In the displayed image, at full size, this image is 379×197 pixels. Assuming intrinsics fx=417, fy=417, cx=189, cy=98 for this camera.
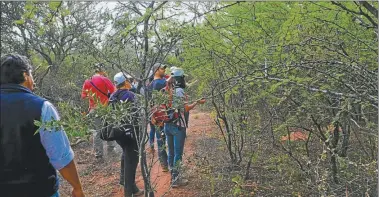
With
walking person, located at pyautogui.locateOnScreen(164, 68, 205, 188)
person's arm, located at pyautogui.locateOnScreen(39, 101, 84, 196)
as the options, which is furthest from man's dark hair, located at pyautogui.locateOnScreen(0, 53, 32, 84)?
walking person, located at pyautogui.locateOnScreen(164, 68, 205, 188)

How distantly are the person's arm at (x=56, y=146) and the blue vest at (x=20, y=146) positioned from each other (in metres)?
0.04

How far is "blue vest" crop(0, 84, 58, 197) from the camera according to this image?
2.41 m

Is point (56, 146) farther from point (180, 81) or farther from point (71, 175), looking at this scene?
point (180, 81)

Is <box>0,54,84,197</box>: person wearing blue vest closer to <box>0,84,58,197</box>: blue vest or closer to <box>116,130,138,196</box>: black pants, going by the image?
<box>0,84,58,197</box>: blue vest

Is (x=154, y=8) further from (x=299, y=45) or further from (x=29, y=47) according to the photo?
(x=29, y=47)

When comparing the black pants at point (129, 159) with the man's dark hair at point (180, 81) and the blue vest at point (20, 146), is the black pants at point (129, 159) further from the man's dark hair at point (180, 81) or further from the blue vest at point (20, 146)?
the blue vest at point (20, 146)

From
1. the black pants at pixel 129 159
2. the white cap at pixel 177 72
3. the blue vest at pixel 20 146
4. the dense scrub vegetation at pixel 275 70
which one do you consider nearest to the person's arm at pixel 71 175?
the blue vest at pixel 20 146

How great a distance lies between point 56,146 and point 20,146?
206 mm

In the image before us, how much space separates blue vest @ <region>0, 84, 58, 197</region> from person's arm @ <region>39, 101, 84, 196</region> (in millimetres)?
45

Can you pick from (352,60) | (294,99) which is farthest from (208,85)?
(352,60)

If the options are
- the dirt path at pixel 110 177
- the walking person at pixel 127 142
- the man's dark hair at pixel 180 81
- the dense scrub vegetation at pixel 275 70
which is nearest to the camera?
the dense scrub vegetation at pixel 275 70

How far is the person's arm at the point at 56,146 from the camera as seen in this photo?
2412 mm

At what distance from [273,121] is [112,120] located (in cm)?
246

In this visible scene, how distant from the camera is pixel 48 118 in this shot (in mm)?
2412
